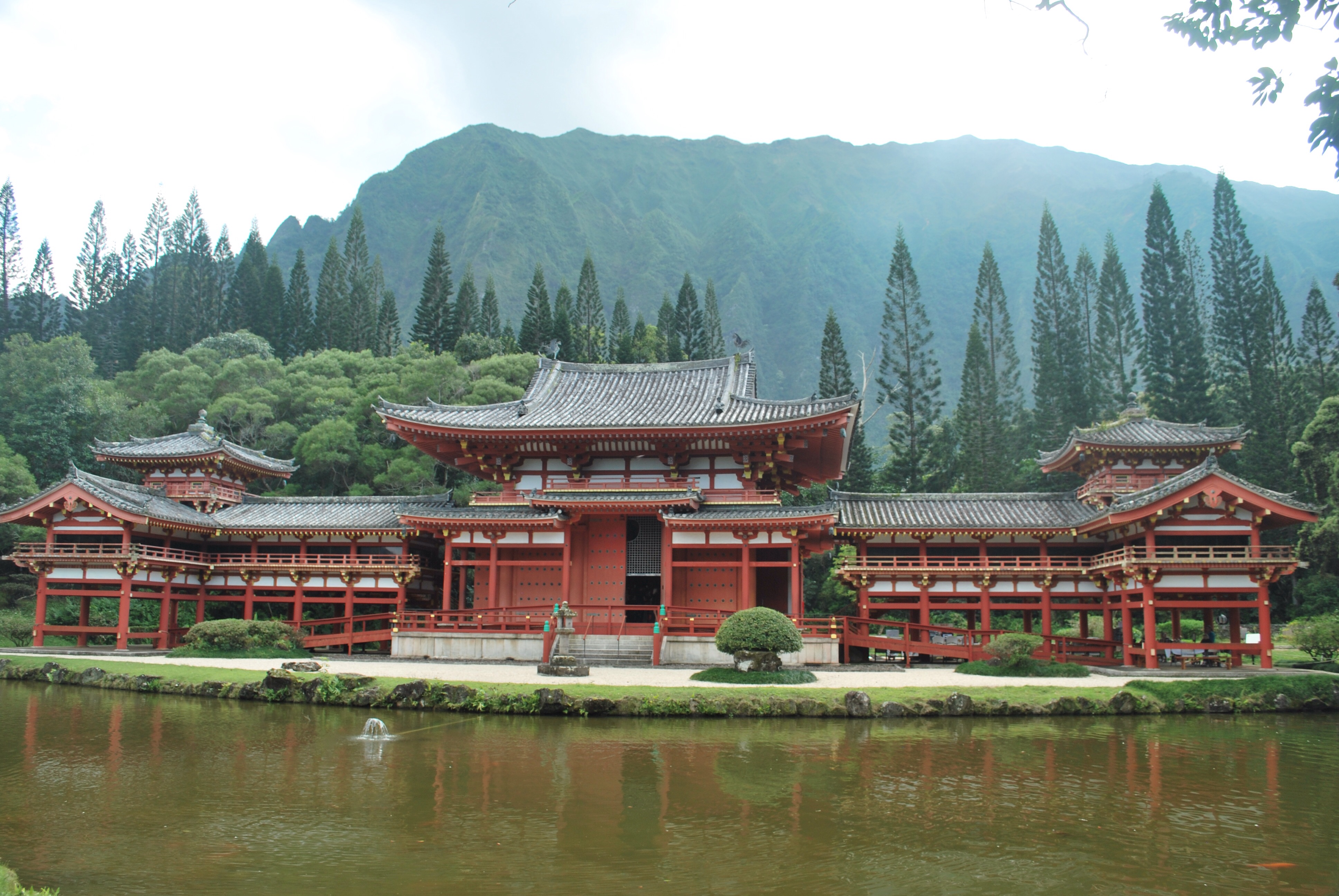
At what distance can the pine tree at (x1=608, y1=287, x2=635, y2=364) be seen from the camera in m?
63.4

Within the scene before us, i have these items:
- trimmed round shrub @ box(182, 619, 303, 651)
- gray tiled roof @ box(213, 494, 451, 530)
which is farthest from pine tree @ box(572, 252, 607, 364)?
trimmed round shrub @ box(182, 619, 303, 651)

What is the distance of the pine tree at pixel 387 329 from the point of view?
65.2m

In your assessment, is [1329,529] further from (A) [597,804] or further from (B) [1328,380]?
(A) [597,804]

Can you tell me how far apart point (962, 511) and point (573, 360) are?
39.2 meters

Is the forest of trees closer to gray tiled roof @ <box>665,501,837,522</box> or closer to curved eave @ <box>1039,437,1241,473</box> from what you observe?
curved eave @ <box>1039,437,1241,473</box>

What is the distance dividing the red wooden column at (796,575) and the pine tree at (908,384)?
2835cm

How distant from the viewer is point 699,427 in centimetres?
2431

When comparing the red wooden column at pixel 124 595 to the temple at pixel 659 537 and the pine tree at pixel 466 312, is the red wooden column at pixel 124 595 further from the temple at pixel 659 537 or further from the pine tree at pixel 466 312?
the pine tree at pixel 466 312

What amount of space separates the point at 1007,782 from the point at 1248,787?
2.77 metres

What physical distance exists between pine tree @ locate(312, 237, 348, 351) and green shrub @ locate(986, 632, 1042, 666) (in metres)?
53.2

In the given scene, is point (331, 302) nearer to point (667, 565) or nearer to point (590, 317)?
point (590, 317)

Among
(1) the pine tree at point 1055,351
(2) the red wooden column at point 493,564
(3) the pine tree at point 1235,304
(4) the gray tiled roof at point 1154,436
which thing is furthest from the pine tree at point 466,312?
(3) the pine tree at point 1235,304

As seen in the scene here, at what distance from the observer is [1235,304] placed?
48219mm

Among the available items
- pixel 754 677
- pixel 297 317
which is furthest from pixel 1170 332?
pixel 297 317
